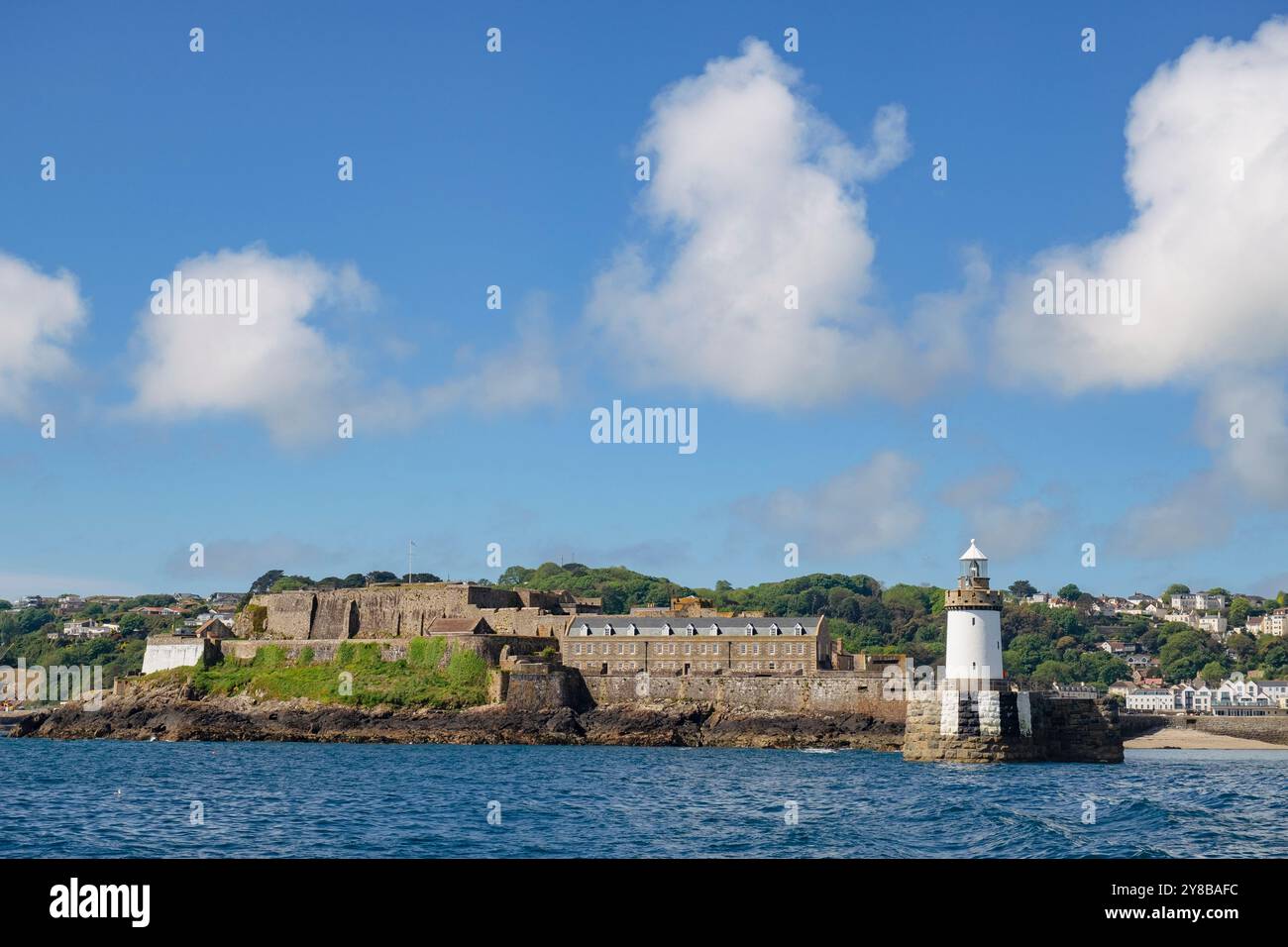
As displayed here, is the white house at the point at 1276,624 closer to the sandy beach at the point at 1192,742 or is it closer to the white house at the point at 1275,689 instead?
the white house at the point at 1275,689

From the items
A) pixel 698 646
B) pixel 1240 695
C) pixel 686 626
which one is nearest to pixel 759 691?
pixel 698 646

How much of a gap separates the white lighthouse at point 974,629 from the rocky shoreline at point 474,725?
16.2 metres

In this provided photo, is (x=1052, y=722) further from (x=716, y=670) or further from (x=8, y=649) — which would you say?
(x=8, y=649)

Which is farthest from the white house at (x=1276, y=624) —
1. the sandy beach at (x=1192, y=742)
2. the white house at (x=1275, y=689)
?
the sandy beach at (x=1192, y=742)

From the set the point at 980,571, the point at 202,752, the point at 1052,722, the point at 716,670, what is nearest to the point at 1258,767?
the point at 1052,722

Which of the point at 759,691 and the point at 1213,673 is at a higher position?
the point at 759,691

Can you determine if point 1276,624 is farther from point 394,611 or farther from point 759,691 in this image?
point 394,611

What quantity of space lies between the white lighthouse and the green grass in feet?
119

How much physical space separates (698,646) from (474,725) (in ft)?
49.6

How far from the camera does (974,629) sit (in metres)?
60.8

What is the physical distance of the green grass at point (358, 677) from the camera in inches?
3462

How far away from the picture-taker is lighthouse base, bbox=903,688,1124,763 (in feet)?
193
